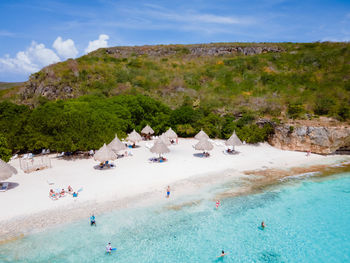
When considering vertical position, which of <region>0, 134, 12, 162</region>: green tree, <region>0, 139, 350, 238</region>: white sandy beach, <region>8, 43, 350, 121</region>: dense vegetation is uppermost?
<region>8, 43, 350, 121</region>: dense vegetation

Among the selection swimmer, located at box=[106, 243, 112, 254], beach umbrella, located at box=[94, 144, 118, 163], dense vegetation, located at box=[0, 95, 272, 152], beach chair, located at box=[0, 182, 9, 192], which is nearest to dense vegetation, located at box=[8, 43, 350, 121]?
dense vegetation, located at box=[0, 95, 272, 152]

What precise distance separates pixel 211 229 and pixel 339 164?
20.5 m

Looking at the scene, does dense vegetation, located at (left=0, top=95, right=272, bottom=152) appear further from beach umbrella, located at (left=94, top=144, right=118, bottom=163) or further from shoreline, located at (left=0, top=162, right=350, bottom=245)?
shoreline, located at (left=0, top=162, right=350, bottom=245)

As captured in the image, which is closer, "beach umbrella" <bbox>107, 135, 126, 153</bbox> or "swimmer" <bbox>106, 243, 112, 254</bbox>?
"swimmer" <bbox>106, 243, 112, 254</bbox>

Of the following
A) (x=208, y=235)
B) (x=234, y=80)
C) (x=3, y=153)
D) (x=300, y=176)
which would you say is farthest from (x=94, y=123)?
(x=234, y=80)

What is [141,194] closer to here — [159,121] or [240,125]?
[159,121]

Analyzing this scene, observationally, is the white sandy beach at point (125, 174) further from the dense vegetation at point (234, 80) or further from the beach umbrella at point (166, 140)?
the dense vegetation at point (234, 80)

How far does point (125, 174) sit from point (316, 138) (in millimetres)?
25010

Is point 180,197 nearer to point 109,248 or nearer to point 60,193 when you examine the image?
point 109,248

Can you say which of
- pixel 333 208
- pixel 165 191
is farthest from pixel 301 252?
pixel 165 191

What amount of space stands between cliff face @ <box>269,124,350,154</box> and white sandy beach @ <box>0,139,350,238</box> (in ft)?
3.95

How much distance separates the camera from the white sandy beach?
16.4 meters

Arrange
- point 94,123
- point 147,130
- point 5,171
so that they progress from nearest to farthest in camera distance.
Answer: point 5,171 < point 94,123 < point 147,130

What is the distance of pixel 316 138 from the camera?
1143 inches
